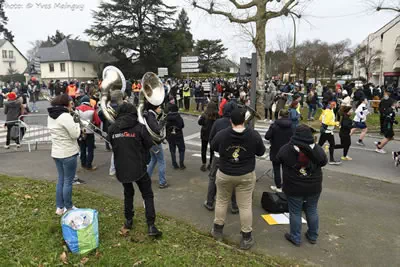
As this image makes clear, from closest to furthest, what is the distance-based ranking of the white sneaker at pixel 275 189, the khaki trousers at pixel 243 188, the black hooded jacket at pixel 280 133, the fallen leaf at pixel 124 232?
the khaki trousers at pixel 243 188
the fallen leaf at pixel 124 232
the black hooded jacket at pixel 280 133
the white sneaker at pixel 275 189

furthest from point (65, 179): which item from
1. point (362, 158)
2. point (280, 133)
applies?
point (362, 158)

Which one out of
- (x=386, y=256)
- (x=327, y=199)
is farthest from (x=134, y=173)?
(x=327, y=199)

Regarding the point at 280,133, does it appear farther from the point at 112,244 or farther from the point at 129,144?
the point at 112,244

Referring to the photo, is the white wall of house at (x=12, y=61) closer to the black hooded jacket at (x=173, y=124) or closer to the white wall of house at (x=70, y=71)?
the white wall of house at (x=70, y=71)

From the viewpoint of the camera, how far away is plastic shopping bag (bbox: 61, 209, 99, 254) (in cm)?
374

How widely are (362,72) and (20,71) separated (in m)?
67.3

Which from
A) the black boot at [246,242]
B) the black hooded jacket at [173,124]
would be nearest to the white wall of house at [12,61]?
the black hooded jacket at [173,124]

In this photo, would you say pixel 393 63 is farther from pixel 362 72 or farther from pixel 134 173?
pixel 134 173

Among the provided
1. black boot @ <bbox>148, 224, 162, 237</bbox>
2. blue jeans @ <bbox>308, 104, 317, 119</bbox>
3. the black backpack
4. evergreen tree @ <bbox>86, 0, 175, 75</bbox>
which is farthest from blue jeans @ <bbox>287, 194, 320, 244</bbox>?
evergreen tree @ <bbox>86, 0, 175, 75</bbox>

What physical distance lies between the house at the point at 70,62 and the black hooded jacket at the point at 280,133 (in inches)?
1930

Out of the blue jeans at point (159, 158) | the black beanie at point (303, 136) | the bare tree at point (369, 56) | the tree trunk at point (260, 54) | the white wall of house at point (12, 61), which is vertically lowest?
the blue jeans at point (159, 158)

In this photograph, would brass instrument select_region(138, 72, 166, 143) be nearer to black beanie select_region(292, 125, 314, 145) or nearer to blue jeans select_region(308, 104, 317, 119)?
black beanie select_region(292, 125, 314, 145)

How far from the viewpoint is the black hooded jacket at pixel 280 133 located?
5.87 metres

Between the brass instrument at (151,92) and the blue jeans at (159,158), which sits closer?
the brass instrument at (151,92)
